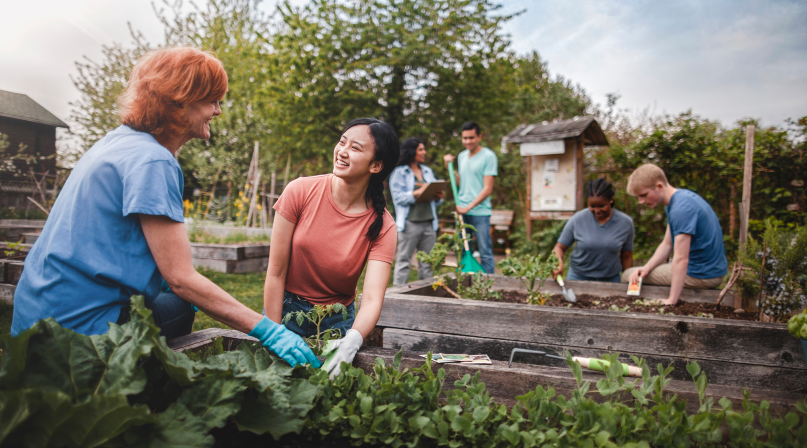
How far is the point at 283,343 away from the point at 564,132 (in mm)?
5863

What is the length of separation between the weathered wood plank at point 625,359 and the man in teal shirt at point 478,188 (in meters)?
2.39

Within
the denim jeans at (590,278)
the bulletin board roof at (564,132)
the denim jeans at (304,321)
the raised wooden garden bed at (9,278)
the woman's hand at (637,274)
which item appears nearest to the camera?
the denim jeans at (304,321)

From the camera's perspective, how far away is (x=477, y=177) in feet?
15.7

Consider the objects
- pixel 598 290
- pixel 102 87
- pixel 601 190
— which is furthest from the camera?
pixel 102 87

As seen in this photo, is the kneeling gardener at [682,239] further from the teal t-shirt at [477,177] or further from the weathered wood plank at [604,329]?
the teal t-shirt at [477,177]

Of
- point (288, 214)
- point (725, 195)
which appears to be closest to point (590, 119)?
point (725, 195)

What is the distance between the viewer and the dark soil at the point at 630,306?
2756 mm

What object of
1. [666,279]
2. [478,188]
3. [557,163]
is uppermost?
[557,163]

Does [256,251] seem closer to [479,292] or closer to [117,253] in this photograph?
[479,292]

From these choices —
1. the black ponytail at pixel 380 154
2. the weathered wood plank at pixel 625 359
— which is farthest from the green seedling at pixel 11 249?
the black ponytail at pixel 380 154

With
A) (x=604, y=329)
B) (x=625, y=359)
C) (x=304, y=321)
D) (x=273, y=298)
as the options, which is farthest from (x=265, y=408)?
(x=625, y=359)

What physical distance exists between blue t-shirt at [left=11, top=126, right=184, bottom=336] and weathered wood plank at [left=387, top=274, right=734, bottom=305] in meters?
1.72

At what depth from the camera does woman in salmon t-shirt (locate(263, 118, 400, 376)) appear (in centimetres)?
184

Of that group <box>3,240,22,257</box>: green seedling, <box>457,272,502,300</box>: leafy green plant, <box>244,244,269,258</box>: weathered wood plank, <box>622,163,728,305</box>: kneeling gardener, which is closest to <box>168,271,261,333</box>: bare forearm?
<box>457,272,502,300</box>: leafy green plant
